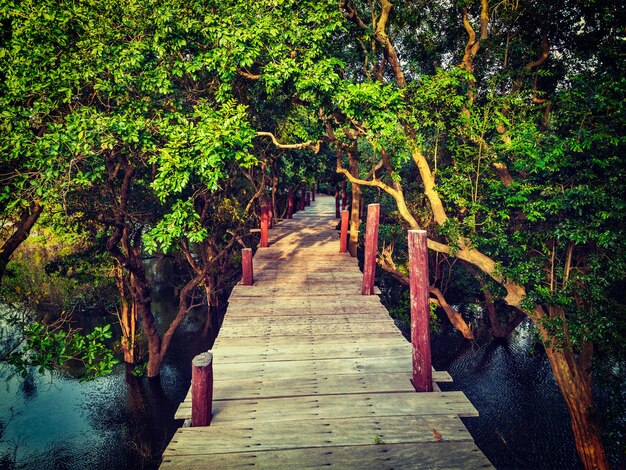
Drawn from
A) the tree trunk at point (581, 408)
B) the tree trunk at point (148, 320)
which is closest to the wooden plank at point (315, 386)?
the tree trunk at point (581, 408)

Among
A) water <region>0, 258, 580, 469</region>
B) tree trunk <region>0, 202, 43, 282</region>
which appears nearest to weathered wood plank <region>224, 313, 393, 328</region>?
tree trunk <region>0, 202, 43, 282</region>

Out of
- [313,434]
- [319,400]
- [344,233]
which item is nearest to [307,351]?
[319,400]

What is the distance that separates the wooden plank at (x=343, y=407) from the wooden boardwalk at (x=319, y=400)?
1cm

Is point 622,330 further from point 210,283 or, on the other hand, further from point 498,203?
point 210,283

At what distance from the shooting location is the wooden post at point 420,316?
480cm

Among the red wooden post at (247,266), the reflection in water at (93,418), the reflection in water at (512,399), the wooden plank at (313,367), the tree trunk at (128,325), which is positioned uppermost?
the red wooden post at (247,266)

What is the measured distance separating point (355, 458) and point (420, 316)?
1985 millimetres

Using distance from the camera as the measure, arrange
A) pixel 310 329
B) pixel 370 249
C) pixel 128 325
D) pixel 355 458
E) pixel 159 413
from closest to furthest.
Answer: pixel 355 458, pixel 310 329, pixel 370 249, pixel 159 413, pixel 128 325

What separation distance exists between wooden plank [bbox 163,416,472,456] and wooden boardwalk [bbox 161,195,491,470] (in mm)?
11

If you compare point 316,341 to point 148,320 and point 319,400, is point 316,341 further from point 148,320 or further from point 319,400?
point 148,320

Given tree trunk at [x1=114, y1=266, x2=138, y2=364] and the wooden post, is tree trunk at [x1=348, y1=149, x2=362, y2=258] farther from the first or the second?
tree trunk at [x1=114, y1=266, x2=138, y2=364]

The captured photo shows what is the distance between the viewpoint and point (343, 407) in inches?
175

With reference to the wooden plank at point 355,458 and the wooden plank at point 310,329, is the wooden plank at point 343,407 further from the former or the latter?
the wooden plank at point 310,329

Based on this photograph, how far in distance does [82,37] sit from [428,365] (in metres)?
9.36
